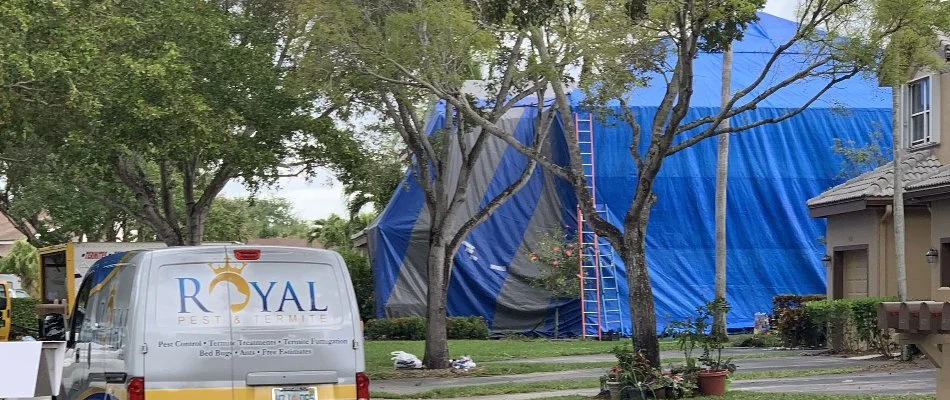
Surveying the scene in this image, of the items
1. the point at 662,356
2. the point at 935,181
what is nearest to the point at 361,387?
the point at 935,181

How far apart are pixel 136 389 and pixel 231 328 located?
2.75ft

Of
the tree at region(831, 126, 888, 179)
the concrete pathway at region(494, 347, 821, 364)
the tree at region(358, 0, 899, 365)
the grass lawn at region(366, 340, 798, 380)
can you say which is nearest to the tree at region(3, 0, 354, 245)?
the tree at region(358, 0, 899, 365)

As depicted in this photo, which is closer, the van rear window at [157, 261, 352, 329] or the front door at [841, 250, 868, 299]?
the van rear window at [157, 261, 352, 329]

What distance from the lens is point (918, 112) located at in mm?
24406

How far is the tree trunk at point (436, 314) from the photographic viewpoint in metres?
22.6

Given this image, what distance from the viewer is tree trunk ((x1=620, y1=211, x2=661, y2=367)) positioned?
53.9 feet

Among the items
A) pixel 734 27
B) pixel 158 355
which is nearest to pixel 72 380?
pixel 158 355

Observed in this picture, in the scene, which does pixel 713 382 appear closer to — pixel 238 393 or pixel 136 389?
pixel 238 393

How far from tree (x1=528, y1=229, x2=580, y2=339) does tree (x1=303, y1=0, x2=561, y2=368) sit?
12664 millimetres

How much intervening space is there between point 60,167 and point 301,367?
558 inches

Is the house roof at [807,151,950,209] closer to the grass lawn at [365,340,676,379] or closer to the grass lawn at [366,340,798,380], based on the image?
the grass lawn at [366,340,798,380]

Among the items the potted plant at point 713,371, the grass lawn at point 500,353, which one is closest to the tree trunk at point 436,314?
the grass lawn at point 500,353

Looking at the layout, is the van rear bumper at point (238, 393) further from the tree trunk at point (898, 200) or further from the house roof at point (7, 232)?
the house roof at point (7, 232)

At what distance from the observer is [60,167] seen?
22.8 meters
